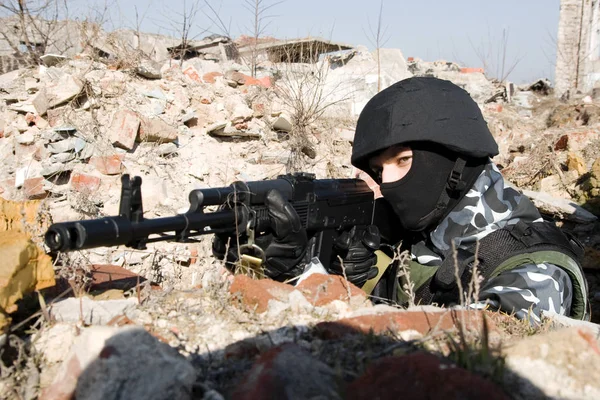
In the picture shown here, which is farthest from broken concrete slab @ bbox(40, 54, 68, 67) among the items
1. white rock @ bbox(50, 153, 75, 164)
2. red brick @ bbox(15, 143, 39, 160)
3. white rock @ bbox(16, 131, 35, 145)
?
white rock @ bbox(50, 153, 75, 164)

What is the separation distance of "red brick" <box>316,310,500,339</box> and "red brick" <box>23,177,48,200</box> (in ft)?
14.0

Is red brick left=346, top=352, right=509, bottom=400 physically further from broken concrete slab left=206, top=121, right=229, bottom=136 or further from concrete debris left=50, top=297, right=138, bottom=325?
broken concrete slab left=206, top=121, right=229, bottom=136

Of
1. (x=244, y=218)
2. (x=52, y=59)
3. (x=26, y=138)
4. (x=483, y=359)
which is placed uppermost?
(x=52, y=59)

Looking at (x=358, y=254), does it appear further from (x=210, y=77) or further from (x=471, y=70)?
(x=471, y=70)

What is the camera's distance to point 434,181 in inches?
117

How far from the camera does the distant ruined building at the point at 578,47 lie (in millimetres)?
13039

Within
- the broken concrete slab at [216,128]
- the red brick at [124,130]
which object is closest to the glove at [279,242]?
the red brick at [124,130]

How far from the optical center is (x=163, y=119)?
6.30m

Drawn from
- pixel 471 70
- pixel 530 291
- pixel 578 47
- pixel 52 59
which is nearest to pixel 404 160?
pixel 530 291

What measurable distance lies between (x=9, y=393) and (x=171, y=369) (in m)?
0.48

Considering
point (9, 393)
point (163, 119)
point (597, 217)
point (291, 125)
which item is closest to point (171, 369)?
point (9, 393)

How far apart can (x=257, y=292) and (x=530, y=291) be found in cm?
130

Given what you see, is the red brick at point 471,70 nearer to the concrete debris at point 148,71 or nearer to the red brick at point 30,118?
the concrete debris at point 148,71

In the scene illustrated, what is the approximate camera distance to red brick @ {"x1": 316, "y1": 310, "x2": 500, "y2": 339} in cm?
178
